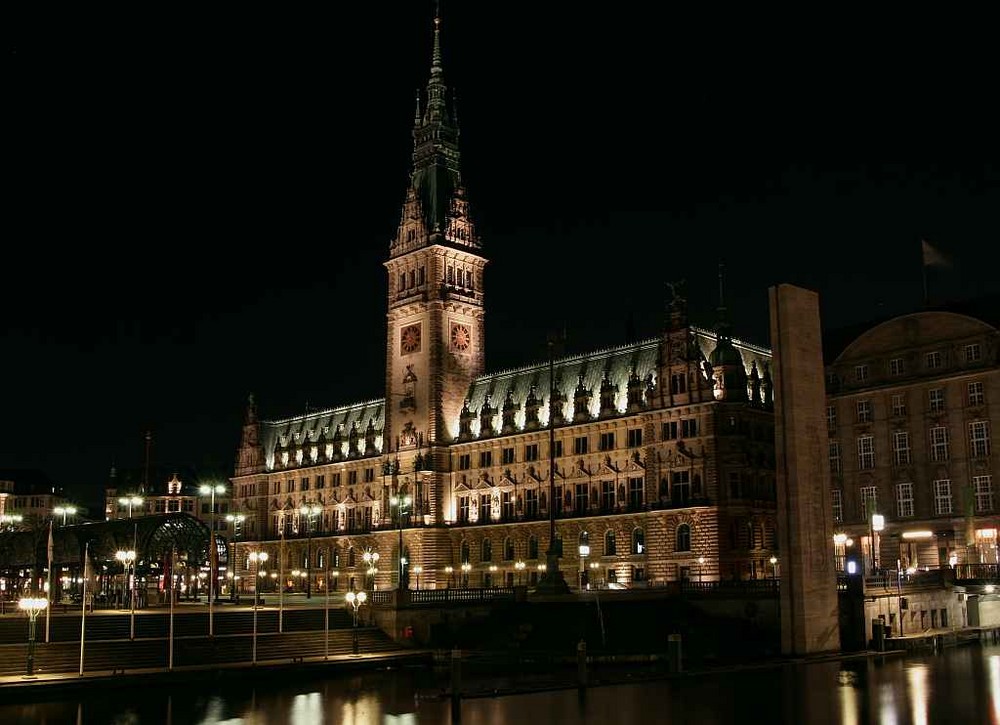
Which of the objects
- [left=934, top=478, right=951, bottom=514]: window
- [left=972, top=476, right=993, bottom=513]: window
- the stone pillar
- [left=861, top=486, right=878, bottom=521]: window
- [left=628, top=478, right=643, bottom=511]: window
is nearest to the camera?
the stone pillar

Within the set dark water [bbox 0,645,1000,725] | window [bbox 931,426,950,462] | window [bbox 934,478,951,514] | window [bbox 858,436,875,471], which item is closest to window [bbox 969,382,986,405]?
window [bbox 931,426,950,462]

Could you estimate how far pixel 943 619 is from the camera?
77125 millimetres

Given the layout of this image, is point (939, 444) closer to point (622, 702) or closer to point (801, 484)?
point (801, 484)

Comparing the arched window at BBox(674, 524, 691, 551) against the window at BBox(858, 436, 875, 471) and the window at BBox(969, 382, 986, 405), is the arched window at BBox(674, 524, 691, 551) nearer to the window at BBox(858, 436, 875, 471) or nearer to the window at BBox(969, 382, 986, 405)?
the window at BBox(858, 436, 875, 471)

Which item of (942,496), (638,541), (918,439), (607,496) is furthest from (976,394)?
(607,496)

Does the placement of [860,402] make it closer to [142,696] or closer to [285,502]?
[142,696]

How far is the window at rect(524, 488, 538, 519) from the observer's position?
12038cm

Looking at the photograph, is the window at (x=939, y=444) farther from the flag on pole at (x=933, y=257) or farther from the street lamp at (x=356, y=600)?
the street lamp at (x=356, y=600)

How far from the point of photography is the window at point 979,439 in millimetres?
93875

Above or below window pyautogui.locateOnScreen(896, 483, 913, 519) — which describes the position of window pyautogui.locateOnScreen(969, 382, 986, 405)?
above

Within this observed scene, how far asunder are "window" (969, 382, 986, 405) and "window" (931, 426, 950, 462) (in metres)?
3.43

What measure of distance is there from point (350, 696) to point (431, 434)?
265 feet

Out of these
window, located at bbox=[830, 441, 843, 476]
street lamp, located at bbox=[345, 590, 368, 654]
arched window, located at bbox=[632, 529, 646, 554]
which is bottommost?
street lamp, located at bbox=[345, 590, 368, 654]

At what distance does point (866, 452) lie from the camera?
336 ft
